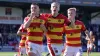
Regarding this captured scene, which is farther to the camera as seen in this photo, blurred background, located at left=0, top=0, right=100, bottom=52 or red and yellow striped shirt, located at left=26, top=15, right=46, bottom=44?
blurred background, located at left=0, top=0, right=100, bottom=52

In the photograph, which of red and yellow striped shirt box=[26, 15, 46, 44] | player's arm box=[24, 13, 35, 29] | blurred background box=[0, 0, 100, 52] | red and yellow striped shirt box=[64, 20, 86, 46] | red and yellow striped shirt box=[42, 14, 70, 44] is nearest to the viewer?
player's arm box=[24, 13, 35, 29]

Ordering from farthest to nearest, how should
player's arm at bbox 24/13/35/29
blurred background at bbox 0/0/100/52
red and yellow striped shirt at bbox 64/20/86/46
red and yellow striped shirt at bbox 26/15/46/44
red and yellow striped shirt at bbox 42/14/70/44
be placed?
blurred background at bbox 0/0/100/52
red and yellow striped shirt at bbox 64/20/86/46
red and yellow striped shirt at bbox 42/14/70/44
red and yellow striped shirt at bbox 26/15/46/44
player's arm at bbox 24/13/35/29

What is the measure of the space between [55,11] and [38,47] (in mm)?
1180

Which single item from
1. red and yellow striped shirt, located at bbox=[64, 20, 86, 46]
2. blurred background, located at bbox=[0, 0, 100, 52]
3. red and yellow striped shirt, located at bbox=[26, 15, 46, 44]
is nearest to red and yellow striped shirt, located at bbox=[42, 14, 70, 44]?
red and yellow striped shirt, located at bbox=[26, 15, 46, 44]

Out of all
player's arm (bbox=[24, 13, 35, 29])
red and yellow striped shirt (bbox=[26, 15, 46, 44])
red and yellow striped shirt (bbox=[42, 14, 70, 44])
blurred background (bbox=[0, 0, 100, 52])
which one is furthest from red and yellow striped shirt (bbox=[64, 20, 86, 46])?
blurred background (bbox=[0, 0, 100, 52])

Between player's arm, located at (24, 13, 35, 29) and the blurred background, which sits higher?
player's arm, located at (24, 13, 35, 29)

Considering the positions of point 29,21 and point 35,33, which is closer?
point 29,21

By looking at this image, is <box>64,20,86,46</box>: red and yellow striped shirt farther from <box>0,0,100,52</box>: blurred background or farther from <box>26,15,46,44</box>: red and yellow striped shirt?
<box>0,0,100,52</box>: blurred background

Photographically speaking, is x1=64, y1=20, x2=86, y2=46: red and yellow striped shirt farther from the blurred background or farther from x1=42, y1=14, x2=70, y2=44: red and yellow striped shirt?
the blurred background

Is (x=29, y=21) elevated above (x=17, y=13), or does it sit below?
above

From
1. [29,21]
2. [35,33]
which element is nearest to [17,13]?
[35,33]

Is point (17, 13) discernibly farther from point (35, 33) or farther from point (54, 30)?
point (35, 33)

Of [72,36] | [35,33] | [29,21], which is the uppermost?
[29,21]

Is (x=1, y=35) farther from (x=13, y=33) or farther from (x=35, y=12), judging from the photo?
(x=35, y=12)
